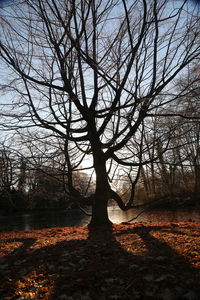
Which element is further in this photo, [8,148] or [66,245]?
[8,148]

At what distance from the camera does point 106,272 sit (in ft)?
7.27

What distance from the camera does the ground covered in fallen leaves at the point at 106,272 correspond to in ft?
5.89

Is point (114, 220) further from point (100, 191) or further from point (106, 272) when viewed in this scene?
point (106, 272)

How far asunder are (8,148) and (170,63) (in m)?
4.37

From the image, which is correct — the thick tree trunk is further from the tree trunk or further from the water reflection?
the water reflection

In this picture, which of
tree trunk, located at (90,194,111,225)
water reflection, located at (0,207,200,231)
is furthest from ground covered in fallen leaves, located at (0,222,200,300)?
water reflection, located at (0,207,200,231)

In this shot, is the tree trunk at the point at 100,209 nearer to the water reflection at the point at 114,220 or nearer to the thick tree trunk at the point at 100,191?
the thick tree trunk at the point at 100,191

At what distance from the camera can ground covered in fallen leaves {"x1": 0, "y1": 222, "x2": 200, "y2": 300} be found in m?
1.79

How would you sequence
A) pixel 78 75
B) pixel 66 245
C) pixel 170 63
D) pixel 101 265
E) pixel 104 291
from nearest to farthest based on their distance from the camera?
1. pixel 104 291
2. pixel 101 265
3. pixel 66 245
4. pixel 170 63
5. pixel 78 75

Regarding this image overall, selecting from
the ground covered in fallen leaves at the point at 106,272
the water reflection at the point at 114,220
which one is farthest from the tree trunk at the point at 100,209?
the water reflection at the point at 114,220

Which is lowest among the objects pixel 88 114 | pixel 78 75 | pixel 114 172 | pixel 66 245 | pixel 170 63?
pixel 66 245

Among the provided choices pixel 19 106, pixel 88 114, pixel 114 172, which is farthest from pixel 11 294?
pixel 114 172

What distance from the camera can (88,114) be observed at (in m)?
5.86

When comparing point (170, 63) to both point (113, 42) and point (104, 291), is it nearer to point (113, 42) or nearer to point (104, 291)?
point (113, 42)
